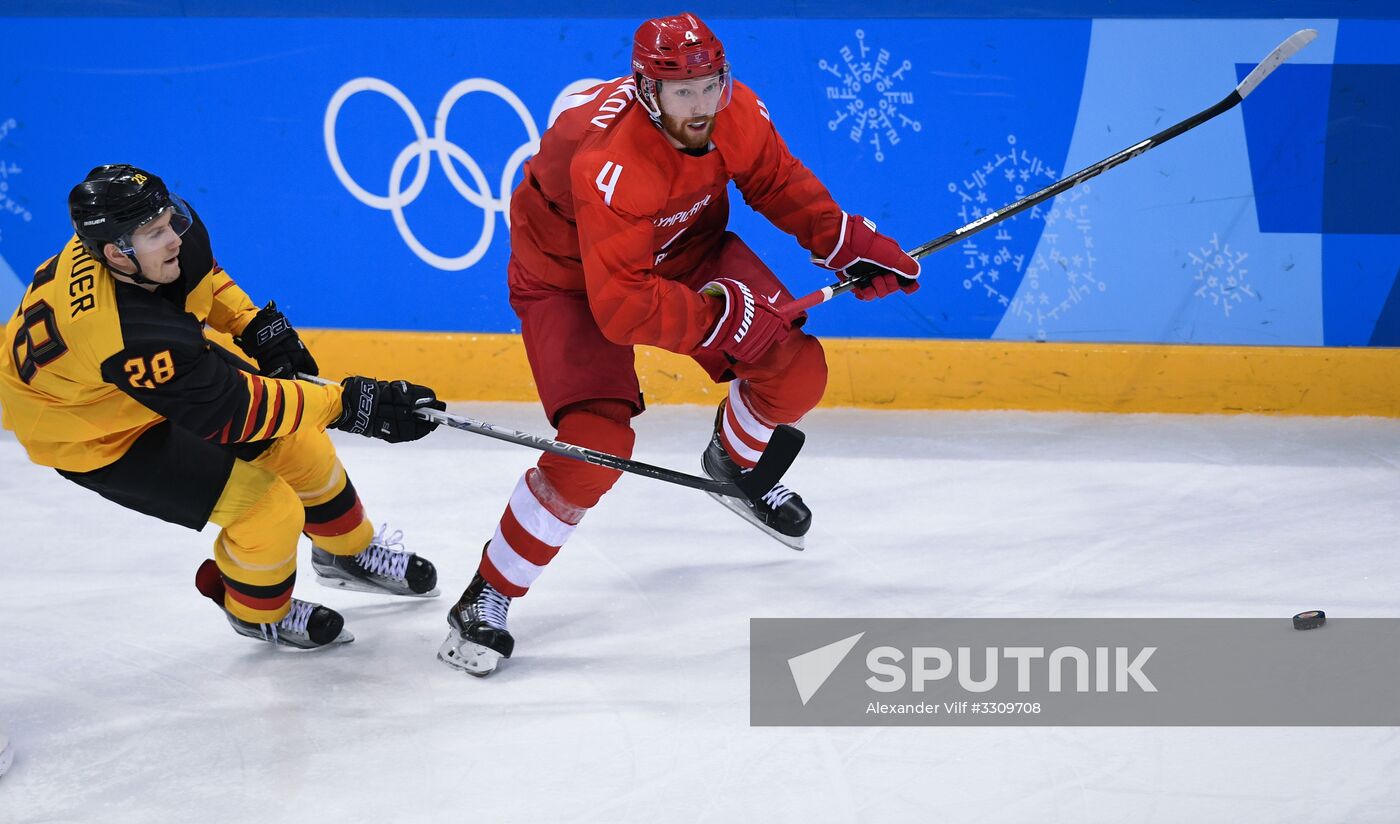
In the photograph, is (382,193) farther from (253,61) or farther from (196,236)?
(196,236)

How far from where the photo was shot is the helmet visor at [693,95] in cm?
226

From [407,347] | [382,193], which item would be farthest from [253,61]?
[407,347]

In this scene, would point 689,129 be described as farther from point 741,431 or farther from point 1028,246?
point 1028,246

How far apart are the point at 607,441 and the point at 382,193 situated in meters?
1.80

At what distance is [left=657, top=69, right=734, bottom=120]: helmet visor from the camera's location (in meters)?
2.26

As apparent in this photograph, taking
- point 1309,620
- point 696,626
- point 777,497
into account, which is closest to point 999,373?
point 777,497

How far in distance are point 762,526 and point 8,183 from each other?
8.55ft

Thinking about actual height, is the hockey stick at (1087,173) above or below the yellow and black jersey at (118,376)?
above

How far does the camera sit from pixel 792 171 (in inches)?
105

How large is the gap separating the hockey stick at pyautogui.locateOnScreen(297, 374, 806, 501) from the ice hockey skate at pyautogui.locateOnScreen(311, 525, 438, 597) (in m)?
0.36

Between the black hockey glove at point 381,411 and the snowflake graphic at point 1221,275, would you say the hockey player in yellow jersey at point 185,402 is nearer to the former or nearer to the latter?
the black hockey glove at point 381,411

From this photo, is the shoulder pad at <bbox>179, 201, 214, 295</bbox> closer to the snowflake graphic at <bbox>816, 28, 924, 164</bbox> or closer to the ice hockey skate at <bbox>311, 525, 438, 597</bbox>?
the ice hockey skate at <bbox>311, 525, 438, 597</bbox>

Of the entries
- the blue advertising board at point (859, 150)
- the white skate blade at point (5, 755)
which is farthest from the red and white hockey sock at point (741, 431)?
the white skate blade at point (5, 755)

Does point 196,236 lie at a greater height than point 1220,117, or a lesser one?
lesser
